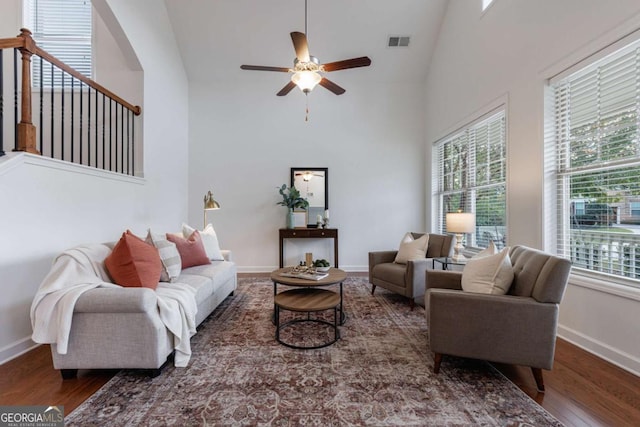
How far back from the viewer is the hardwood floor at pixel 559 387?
1580mm

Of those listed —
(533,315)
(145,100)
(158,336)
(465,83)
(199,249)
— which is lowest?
(158,336)

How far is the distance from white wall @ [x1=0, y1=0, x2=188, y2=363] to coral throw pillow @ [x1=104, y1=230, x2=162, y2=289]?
0.64m

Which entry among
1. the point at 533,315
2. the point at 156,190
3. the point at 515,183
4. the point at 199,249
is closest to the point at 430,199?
the point at 515,183

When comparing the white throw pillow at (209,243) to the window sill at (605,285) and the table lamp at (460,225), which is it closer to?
the table lamp at (460,225)

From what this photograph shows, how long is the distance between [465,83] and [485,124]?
27.6 inches

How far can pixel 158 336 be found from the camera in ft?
6.12

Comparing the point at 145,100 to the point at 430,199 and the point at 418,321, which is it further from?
the point at 430,199

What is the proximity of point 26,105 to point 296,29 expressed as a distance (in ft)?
11.9

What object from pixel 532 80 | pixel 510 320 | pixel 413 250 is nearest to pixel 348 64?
pixel 532 80

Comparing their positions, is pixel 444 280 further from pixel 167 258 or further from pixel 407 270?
pixel 167 258

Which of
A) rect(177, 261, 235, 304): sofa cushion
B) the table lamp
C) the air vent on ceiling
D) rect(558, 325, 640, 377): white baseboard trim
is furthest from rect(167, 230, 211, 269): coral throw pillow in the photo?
the air vent on ceiling

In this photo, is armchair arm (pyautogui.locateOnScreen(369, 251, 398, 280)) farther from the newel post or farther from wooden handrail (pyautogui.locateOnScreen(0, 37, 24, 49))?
wooden handrail (pyautogui.locateOnScreen(0, 37, 24, 49))

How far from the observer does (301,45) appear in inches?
101

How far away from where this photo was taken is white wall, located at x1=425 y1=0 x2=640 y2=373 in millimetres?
2053
